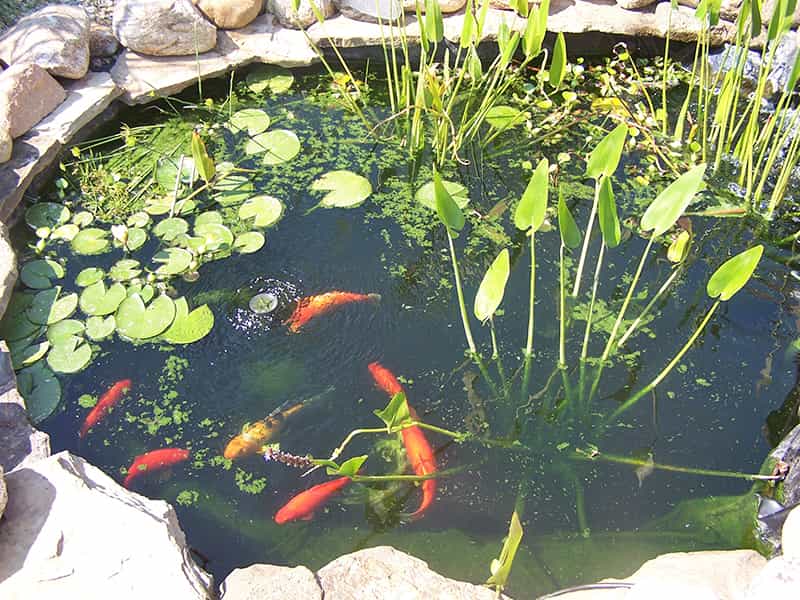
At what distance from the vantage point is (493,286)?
94.4 inches

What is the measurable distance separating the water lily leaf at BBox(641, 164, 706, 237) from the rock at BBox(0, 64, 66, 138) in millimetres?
2828

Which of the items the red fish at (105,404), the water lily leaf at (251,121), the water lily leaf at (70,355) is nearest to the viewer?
the red fish at (105,404)

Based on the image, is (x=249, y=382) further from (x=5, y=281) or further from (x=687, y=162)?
(x=687, y=162)

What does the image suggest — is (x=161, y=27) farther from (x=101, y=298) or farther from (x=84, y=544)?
(x=84, y=544)

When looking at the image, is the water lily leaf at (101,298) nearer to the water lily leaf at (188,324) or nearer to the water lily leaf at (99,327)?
the water lily leaf at (99,327)

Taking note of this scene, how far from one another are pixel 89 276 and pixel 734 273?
2.46 m

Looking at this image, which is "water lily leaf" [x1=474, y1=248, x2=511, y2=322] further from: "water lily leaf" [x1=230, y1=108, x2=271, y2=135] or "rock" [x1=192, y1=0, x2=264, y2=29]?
"rock" [x1=192, y1=0, x2=264, y2=29]

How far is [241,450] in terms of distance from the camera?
2.58 m

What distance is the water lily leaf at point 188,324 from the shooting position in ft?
9.57

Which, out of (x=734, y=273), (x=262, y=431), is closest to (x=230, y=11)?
(x=262, y=431)

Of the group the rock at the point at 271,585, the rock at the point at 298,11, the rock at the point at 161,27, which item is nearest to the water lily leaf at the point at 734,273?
the rock at the point at 271,585

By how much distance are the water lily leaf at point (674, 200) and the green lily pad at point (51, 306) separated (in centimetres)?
222

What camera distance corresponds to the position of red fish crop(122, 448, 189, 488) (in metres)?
2.53

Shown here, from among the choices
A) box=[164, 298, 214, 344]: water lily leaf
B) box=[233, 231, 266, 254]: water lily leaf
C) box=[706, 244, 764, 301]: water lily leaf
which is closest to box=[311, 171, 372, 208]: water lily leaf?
box=[233, 231, 266, 254]: water lily leaf
